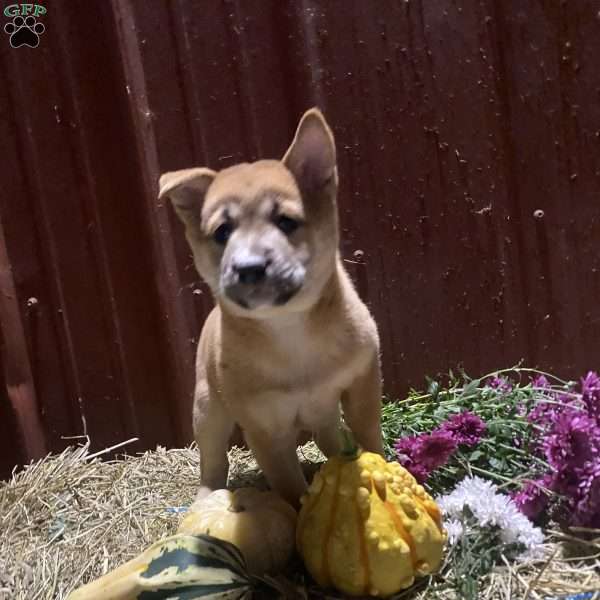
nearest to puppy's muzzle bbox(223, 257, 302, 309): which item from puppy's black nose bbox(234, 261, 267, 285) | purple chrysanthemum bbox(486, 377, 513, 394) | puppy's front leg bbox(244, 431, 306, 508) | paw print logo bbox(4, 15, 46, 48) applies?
puppy's black nose bbox(234, 261, 267, 285)

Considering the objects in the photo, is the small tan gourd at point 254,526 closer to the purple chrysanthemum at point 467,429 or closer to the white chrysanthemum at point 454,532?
the white chrysanthemum at point 454,532

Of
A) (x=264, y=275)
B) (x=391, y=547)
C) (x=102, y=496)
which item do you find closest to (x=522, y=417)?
(x=391, y=547)

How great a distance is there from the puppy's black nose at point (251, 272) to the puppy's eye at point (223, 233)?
9.9 inches

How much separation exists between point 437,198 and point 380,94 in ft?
1.76

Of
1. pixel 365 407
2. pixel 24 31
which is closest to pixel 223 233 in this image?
pixel 365 407

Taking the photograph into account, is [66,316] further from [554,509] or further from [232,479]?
[554,509]

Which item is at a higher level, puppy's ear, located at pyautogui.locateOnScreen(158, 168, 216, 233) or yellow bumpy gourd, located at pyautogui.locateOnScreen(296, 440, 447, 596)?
puppy's ear, located at pyautogui.locateOnScreen(158, 168, 216, 233)

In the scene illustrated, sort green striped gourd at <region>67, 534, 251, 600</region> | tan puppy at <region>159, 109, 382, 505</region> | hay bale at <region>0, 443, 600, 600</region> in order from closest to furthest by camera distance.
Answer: green striped gourd at <region>67, 534, 251, 600</region>, hay bale at <region>0, 443, 600, 600</region>, tan puppy at <region>159, 109, 382, 505</region>

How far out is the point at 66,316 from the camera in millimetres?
3186

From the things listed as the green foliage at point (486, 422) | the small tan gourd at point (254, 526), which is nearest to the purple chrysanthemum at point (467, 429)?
the green foliage at point (486, 422)

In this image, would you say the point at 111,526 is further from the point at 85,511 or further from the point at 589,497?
the point at 589,497

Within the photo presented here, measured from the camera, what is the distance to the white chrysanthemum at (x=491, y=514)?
1.89m

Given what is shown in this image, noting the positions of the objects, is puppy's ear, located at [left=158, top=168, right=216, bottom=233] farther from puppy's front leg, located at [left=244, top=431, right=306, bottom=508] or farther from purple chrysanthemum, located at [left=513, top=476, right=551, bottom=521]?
purple chrysanthemum, located at [left=513, top=476, right=551, bottom=521]

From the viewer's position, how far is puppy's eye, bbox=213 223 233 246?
207cm
